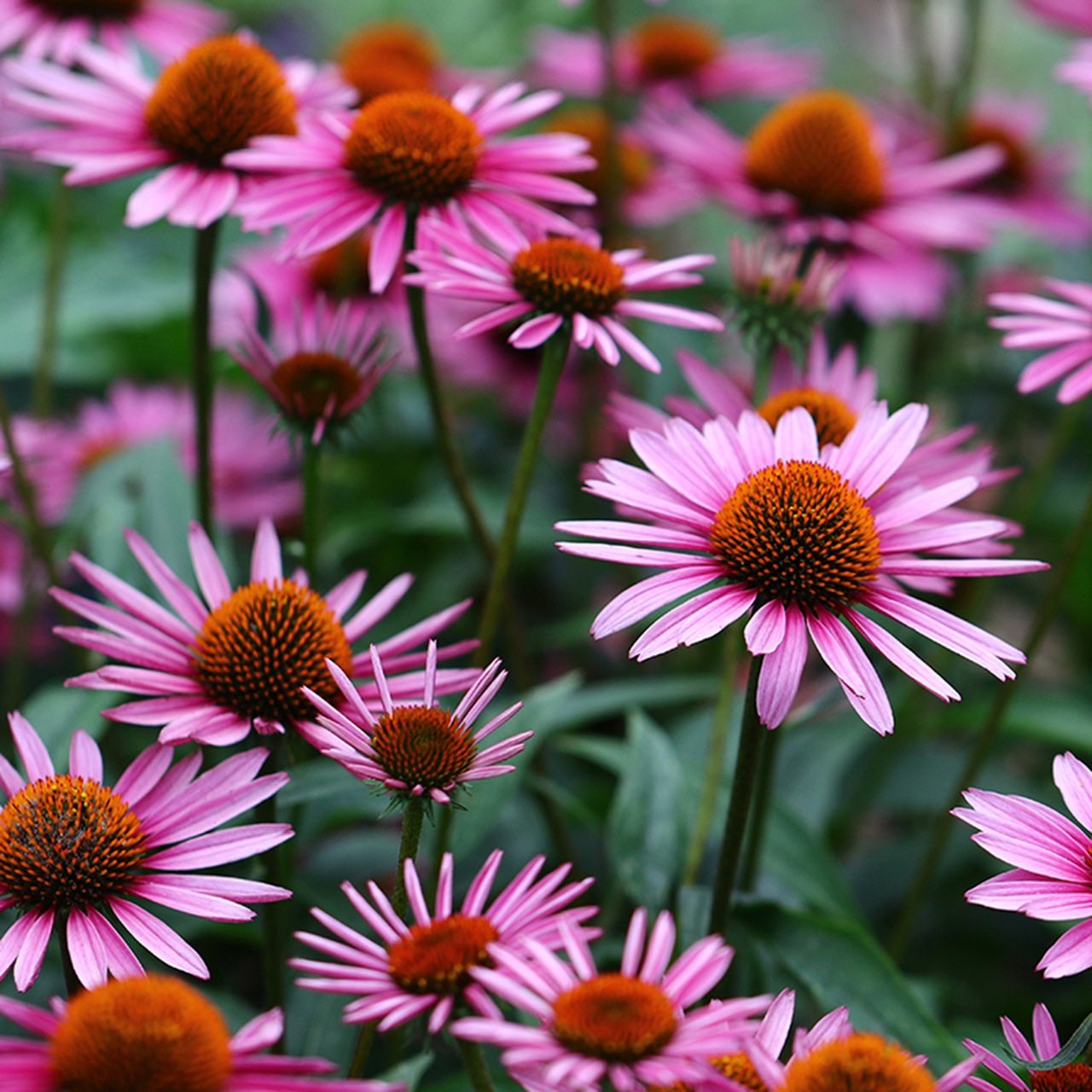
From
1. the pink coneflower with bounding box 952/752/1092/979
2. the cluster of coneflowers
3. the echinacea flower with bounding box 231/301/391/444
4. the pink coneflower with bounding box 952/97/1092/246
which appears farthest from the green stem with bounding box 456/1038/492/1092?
the pink coneflower with bounding box 952/97/1092/246

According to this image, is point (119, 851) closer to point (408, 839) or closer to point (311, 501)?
point (408, 839)

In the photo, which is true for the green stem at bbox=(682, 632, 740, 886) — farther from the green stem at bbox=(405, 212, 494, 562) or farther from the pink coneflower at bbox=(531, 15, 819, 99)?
the pink coneflower at bbox=(531, 15, 819, 99)

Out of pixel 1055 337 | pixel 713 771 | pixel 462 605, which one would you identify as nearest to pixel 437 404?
pixel 462 605

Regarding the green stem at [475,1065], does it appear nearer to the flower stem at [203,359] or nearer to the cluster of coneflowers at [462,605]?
the cluster of coneflowers at [462,605]

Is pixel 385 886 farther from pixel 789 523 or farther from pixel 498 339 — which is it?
pixel 498 339

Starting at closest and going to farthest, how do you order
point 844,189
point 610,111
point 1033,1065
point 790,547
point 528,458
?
point 1033,1065, point 790,547, point 528,458, point 844,189, point 610,111
